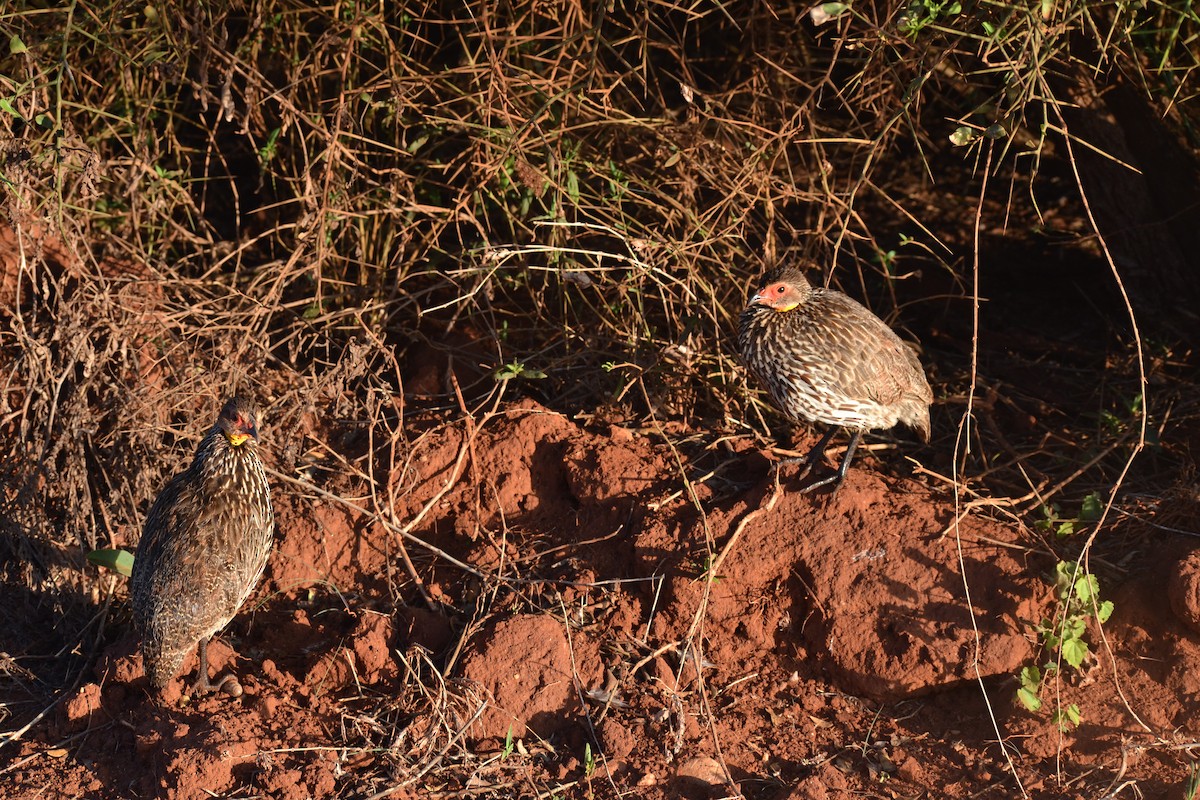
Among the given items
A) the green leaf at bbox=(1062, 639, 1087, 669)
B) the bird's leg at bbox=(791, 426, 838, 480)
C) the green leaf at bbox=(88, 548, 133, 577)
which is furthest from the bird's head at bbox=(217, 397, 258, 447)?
the green leaf at bbox=(1062, 639, 1087, 669)

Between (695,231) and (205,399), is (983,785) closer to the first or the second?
(695,231)

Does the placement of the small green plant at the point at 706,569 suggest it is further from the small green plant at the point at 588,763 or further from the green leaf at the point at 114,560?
the green leaf at the point at 114,560

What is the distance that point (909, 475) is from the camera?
554 centimetres

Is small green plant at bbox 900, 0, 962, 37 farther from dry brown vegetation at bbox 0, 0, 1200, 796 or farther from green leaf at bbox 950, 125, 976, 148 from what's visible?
green leaf at bbox 950, 125, 976, 148

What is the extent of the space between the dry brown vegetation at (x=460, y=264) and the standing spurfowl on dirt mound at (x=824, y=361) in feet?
1.38

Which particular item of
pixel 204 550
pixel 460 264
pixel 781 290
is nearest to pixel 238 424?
pixel 204 550

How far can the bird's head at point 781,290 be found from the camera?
17.2ft

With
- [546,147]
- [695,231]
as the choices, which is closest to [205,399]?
[546,147]

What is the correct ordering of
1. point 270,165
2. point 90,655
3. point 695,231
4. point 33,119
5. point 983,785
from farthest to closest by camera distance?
1. point 270,165
2. point 695,231
3. point 33,119
4. point 90,655
5. point 983,785

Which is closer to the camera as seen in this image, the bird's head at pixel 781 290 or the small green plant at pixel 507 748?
the small green plant at pixel 507 748

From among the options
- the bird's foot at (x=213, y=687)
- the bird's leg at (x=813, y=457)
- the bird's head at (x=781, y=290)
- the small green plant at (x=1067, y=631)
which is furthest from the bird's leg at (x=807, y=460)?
the bird's foot at (x=213, y=687)

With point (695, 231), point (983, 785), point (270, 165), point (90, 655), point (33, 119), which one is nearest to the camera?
point (983, 785)

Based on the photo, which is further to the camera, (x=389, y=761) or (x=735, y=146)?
(x=735, y=146)

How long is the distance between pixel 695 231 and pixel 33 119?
3.28m
